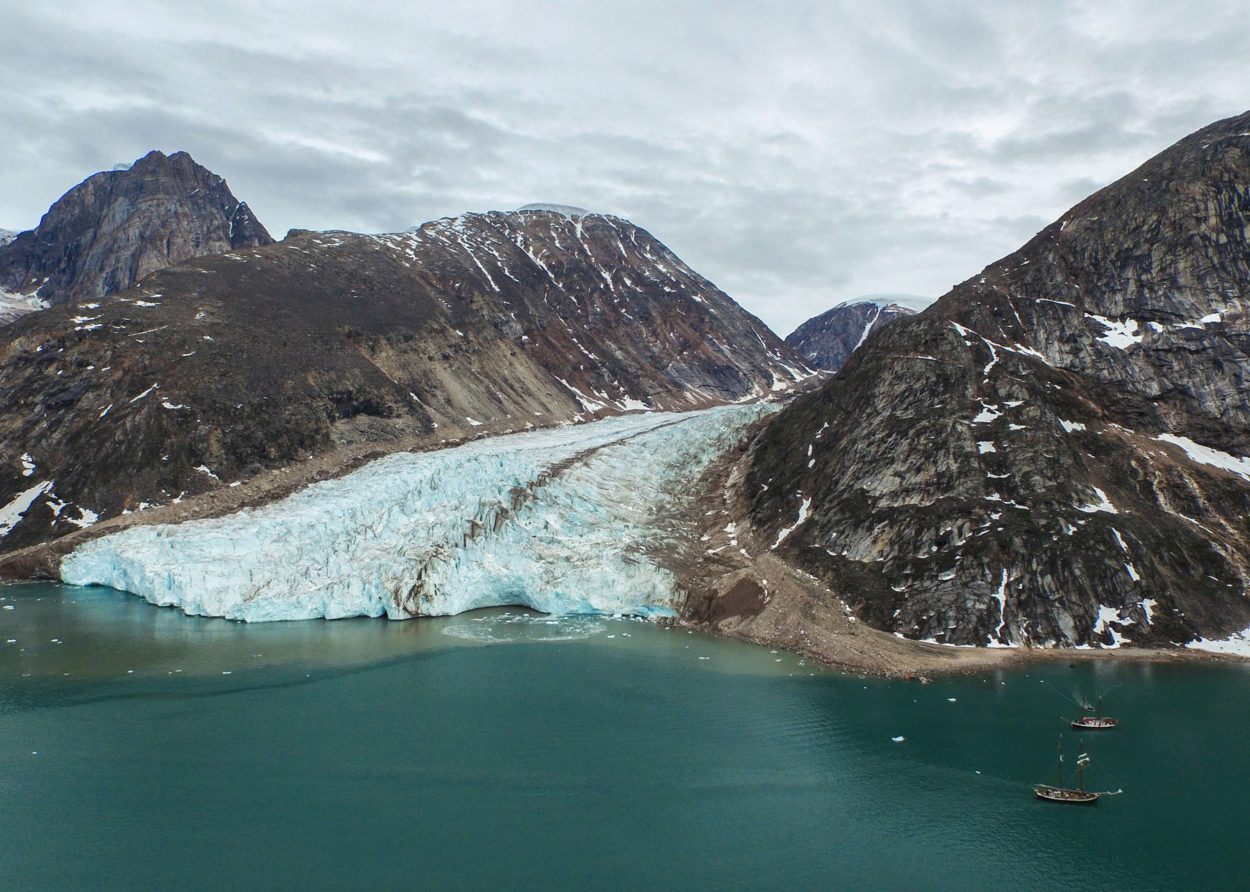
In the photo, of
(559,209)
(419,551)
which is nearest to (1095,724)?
(419,551)

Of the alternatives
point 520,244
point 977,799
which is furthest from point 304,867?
point 520,244

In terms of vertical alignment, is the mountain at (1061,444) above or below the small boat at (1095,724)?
above

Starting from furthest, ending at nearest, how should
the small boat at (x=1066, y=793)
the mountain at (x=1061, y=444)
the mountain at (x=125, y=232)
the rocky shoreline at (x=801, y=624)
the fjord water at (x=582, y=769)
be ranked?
1. the mountain at (x=125, y=232)
2. the mountain at (x=1061, y=444)
3. the rocky shoreline at (x=801, y=624)
4. the small boat at (x=1066, y=793)
5. the fjord water at (x=582, y=769)

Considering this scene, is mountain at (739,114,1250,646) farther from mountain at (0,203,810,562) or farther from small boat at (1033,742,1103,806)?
mountain at (0,203,810,562)

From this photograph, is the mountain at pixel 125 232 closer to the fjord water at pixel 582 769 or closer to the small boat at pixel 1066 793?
the fjord water at pixel 582 769

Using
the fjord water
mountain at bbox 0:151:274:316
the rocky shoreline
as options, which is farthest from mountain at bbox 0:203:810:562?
mountain at bbox 0:151:274:316

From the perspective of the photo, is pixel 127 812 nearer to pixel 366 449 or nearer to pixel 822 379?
pixel 366 449

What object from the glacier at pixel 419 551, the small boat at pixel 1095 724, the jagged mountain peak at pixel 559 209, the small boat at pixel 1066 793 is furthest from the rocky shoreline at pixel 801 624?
the jagged mountain peak at pixel 559 209
